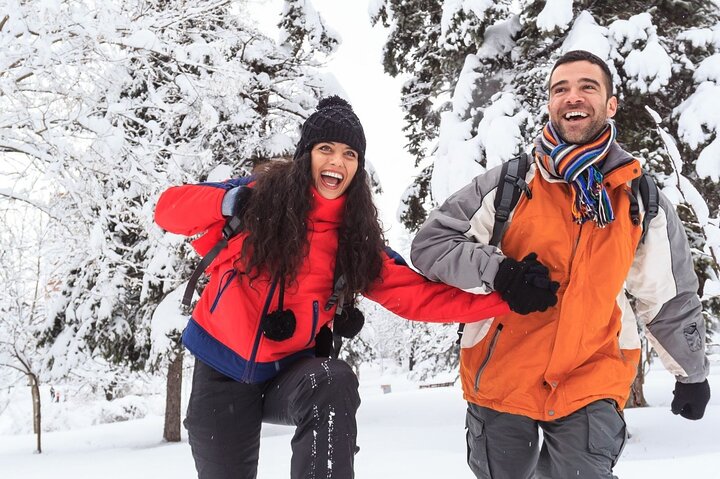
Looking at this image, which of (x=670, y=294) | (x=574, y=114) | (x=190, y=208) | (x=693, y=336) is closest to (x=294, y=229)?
(x=190, y=208)

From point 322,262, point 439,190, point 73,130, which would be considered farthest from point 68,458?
point 322,262

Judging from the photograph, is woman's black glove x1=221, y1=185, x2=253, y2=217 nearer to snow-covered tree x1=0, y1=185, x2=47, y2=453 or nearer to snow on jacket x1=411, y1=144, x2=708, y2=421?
snow on jacket x1=411, y1=144, x2=708, y2=421

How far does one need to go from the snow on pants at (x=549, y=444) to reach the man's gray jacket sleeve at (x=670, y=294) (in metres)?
0.49

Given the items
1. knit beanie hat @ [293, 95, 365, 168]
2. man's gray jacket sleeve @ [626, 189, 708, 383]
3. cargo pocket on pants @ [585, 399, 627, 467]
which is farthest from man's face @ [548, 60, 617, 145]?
cargo pocket on pants @ [585, 399, 627, 467]

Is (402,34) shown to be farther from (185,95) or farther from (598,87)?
(598,87)

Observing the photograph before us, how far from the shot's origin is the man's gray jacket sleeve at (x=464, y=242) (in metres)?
2.51

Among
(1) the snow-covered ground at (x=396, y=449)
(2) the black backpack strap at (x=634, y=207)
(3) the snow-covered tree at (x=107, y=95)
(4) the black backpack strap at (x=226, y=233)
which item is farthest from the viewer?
(1) the snow-covered ground at (x=396, y=449)

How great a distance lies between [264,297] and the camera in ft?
8.50

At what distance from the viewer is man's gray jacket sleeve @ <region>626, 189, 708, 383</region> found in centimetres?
270

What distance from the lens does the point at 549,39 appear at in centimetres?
900

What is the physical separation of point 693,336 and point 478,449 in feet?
A: 3.70

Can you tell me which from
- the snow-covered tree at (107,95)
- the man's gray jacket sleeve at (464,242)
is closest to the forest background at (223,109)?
the snow-covered tree at (107,95)

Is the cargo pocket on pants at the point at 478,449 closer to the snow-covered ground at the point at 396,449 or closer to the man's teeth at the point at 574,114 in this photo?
the man's teeth at the point at 574,114

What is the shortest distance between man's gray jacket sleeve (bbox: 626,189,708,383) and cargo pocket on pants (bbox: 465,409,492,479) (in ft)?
3.07
